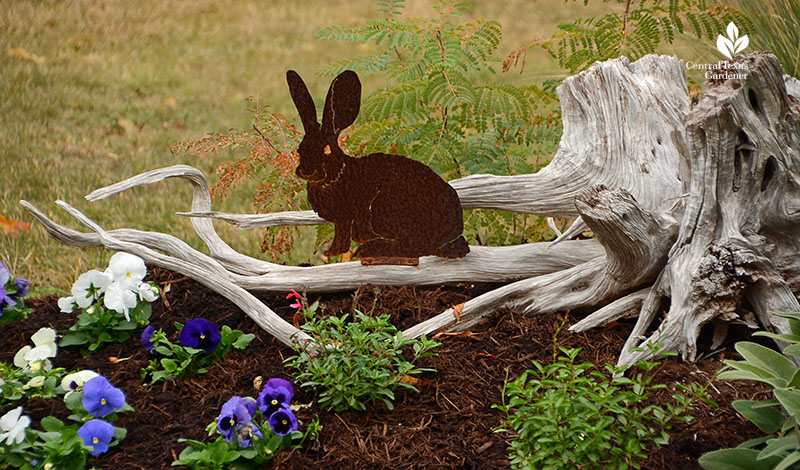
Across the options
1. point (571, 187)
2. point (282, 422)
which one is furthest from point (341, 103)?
point (282, 422)

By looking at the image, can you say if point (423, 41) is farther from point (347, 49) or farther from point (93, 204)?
point (347, 49)

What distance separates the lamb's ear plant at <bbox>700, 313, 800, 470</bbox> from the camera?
200 centimetres

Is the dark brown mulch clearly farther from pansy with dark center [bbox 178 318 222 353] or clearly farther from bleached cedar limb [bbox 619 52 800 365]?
bleached cedar limb [bbox 619 52 800 365]

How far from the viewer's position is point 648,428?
2363 millimetres

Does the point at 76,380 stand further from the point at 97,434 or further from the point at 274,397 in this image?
the point at 274,397

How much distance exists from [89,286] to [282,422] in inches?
50.5

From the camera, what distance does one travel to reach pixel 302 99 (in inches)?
123

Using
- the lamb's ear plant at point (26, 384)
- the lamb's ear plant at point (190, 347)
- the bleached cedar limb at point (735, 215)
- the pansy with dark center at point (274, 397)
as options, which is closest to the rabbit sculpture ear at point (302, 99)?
the lamb's ear plant at point (190, 347)

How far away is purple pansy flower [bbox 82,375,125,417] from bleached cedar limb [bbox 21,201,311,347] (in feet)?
2.31

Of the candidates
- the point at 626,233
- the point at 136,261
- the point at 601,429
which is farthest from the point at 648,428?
the point at 136,261

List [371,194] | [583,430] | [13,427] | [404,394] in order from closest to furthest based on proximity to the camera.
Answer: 1. [583,430]
2. [13,427]
3. [404,394]
4. [371,194]

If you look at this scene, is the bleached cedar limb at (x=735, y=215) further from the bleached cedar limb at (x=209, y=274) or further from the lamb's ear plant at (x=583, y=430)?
the bleached cedar limb at (x=209, y=274)

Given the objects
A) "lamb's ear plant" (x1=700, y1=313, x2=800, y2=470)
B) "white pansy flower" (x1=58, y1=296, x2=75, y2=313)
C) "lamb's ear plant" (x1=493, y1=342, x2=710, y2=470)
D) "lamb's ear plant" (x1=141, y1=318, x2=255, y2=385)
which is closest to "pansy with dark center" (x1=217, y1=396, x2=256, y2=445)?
"lamb's ear plant" (x1=141, y1=318, x2=255, y2=385)

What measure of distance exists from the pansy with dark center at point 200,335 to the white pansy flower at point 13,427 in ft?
2.32
